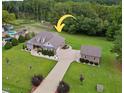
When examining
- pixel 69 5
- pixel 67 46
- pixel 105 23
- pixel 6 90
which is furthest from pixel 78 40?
pixel 6 90

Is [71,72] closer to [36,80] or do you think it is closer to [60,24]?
[36,80]

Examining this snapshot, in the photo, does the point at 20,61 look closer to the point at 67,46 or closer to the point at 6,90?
the point at 6,90

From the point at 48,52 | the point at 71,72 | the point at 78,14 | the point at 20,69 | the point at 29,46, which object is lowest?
the point at 71,72

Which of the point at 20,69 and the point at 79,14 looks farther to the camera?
the point at 79,14

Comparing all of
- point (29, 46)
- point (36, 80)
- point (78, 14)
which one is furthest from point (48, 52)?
point (78, 14)

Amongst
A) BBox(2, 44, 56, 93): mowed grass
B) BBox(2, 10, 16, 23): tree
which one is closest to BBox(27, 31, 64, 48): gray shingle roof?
BBox(2, 44, 56, 93): mowed grass

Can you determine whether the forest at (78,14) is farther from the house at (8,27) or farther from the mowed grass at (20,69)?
the mowed grass at (20,69)
